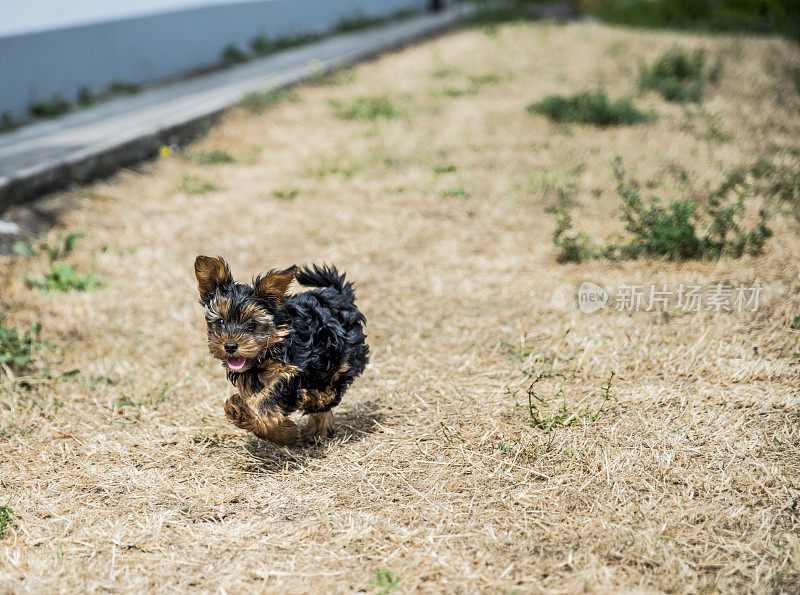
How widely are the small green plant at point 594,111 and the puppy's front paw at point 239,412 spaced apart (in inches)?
264

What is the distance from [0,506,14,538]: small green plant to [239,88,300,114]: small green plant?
6.97m

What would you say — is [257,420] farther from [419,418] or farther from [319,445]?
[419,418]

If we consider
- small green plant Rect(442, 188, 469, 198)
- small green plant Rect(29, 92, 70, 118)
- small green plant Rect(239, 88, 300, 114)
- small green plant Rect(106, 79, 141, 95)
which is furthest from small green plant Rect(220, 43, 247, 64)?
small green plant Rect(442, 188, 469, 198)

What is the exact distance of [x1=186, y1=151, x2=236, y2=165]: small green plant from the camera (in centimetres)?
762

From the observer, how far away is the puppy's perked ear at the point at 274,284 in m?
2.64

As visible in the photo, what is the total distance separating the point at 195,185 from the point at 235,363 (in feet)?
15.4

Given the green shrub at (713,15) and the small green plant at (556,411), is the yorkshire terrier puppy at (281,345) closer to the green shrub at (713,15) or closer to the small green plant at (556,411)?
the small green plant at (556,411)

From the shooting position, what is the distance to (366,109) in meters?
9.21

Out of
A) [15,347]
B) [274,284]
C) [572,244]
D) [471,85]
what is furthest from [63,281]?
[471,85]

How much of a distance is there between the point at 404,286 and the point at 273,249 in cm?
123

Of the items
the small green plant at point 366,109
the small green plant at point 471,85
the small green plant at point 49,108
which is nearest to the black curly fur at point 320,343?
the small green plant at point 366,109

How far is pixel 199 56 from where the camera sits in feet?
38.9

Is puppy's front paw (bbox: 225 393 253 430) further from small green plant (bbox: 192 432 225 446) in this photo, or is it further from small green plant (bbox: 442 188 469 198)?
small green plant (bbox: 442 188 469 198)

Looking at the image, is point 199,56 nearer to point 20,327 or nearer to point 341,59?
point 341,59
